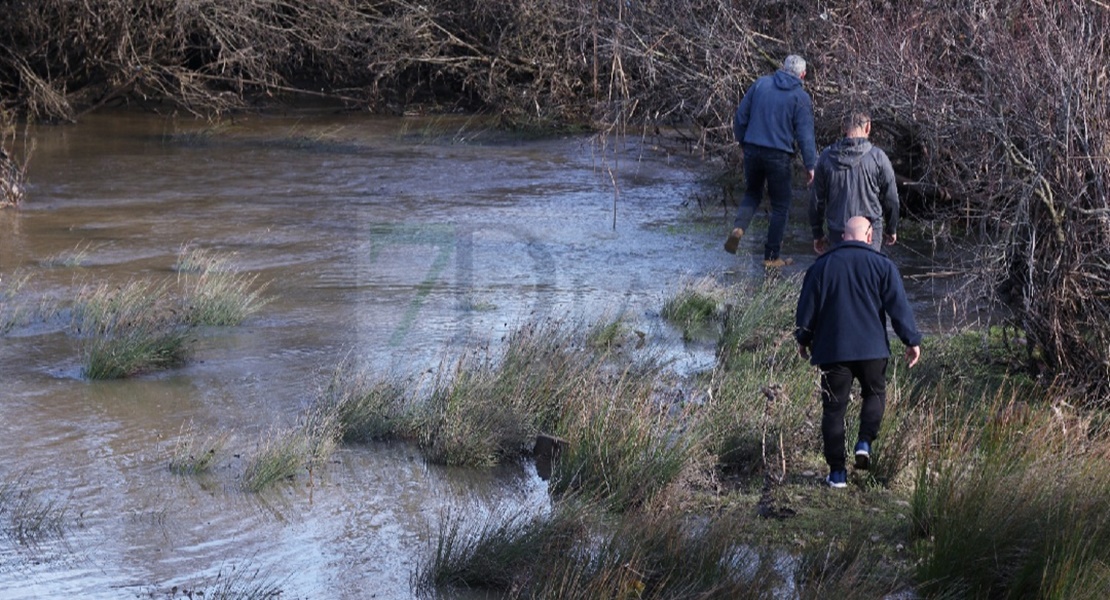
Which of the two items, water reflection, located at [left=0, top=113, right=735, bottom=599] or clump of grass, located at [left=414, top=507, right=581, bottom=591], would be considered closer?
clump of grass, located at [left=414, top=507, right=581, bottom=591]

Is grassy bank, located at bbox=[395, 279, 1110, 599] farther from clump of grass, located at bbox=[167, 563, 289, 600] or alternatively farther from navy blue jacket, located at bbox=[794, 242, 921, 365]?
clump of grass, located at bbox=[167, 563, 289, 600]

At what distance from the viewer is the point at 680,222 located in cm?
1359

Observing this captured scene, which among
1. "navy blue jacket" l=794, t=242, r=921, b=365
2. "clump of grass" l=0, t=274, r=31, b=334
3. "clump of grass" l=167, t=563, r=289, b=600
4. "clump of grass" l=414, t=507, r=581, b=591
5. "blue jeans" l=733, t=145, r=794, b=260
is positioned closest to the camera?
"clump of grass" l=167, t=563, r=289, b=600

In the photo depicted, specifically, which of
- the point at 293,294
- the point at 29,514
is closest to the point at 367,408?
the point at 29,514

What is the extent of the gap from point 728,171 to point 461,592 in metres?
9.58

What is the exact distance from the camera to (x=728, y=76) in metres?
A: 12.2

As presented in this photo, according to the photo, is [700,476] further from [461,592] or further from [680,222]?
[680,222]

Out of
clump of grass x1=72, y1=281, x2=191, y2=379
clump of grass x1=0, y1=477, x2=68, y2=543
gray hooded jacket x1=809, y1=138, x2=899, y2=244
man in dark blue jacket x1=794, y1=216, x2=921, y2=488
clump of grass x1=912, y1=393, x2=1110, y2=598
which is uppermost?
gray hooded jacket x1=809, y1=138, x2=899, y2=244

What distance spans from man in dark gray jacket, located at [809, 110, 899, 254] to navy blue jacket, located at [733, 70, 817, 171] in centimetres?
156

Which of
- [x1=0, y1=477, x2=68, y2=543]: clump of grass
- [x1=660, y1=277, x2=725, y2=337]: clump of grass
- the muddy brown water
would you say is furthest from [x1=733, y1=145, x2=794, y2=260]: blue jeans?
[x1=0, y1=477, x2=68, y2=543]: clump of grass

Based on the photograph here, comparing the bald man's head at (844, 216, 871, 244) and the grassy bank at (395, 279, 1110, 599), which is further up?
the bald man's head at (844, 216, 871, 244)

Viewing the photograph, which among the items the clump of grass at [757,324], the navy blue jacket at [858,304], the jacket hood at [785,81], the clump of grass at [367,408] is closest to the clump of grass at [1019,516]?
the navy blue jacket at [858,304]

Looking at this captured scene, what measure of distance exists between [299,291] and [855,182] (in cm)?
417

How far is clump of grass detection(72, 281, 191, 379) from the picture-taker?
26.9 ft
